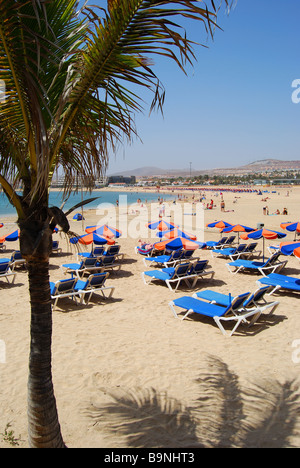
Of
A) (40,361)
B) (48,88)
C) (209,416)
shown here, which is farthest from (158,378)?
(48,88)

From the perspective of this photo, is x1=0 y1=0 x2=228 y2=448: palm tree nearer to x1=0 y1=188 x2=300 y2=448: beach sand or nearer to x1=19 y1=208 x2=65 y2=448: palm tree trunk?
x1=19 y1=208 x2=65 y2=448: palm tree trunk

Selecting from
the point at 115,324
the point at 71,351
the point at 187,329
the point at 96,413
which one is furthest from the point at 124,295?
the point at 96,413

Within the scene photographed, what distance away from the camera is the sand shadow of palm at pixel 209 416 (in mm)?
3223

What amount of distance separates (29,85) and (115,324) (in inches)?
183

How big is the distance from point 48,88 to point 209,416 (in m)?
3.45

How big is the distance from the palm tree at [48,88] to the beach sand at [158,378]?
0.91m

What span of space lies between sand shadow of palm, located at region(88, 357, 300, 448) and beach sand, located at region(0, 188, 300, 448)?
0.4 inches

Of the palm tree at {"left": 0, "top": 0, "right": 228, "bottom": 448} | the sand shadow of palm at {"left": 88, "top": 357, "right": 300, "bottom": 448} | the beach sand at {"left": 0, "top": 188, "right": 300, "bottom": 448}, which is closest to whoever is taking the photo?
the palm tree at {"left": 0, "top": 0, "right": 228, "bottom": 448}

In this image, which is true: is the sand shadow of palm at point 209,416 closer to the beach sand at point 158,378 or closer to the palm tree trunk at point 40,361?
the beach sand at point 158,378

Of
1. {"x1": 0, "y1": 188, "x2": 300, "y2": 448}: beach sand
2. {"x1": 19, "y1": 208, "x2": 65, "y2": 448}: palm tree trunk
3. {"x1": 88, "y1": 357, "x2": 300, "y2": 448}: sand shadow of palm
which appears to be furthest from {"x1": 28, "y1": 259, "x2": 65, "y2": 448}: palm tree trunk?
{"x1": 88, "y1": 357, "x2": 300, "y2": 448}: sand shadow of palm

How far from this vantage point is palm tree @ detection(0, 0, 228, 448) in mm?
2338

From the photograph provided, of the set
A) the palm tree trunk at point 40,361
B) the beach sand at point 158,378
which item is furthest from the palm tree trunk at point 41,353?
the beach sand at point 158,378

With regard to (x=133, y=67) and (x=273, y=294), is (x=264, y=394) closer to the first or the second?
(x=133, y=67)

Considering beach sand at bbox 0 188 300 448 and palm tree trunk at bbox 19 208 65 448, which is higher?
palm tree trunk at bbox 19 208 65 448
